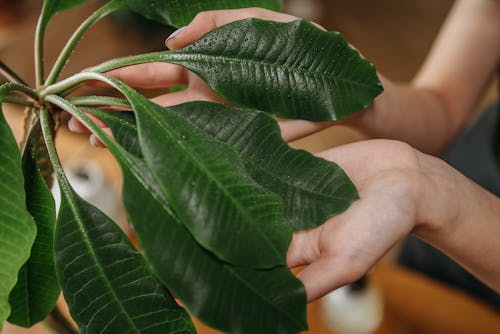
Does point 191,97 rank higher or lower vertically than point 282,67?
lower

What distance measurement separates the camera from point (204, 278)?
58cm

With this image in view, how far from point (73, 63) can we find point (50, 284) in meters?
1.84

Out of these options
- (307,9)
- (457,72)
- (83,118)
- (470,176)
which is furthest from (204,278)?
(307,9)

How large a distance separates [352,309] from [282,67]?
2.37 ft

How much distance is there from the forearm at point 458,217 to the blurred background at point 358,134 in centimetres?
24

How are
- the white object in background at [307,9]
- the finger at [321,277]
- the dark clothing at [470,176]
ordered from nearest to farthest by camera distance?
the finger at [321,277], the dark clothing at [470,176], the white object in background at [307,9]

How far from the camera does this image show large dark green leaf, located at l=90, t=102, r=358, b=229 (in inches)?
26.1

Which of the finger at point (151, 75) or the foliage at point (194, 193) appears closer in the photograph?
the foliage at point (194, 193)

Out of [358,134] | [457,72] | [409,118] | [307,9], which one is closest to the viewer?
[409,118]

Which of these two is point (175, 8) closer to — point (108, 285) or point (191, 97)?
point (191, 97)

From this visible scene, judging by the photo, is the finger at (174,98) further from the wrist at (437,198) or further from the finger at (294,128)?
the wrist at (437,198)

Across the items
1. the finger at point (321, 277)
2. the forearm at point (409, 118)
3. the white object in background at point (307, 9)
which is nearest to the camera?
the finger at point (321, 277)

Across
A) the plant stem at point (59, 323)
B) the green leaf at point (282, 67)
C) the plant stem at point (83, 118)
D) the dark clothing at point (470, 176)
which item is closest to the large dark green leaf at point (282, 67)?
the green leaf at point (282, 67)

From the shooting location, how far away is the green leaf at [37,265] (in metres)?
0.69
